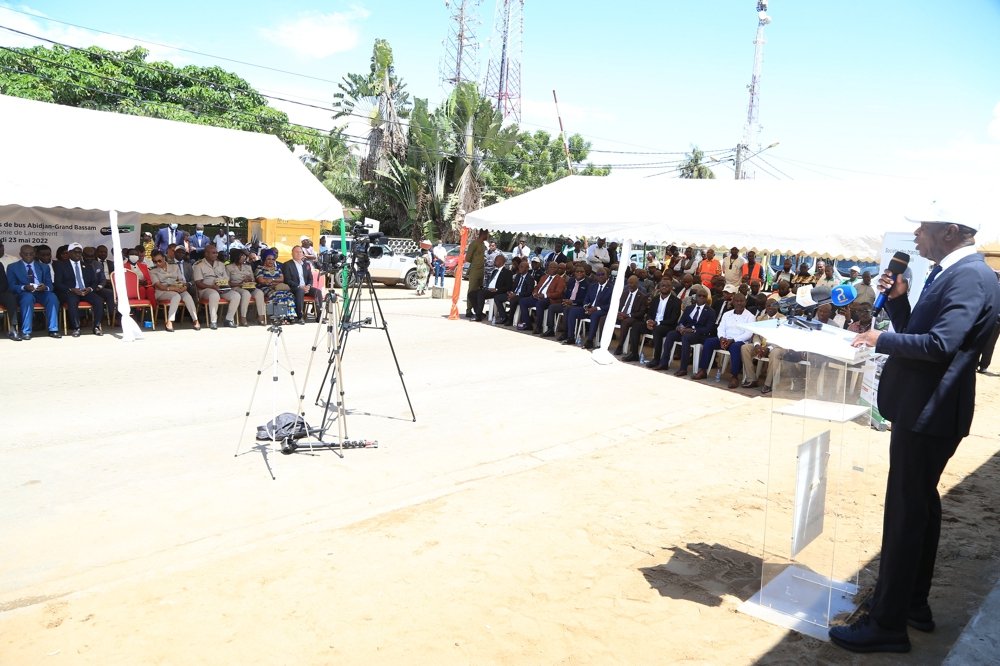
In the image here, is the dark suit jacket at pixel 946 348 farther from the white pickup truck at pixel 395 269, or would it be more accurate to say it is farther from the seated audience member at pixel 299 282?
the white pickup truck at pixel 395 269

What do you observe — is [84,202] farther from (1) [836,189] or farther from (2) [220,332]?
(1) [836,189]

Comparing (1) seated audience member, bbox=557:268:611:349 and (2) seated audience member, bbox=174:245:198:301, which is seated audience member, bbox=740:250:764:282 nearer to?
(1) seated audience member, bbox=557:268:611:349

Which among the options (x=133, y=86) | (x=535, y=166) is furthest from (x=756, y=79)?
(x=133, y=86)

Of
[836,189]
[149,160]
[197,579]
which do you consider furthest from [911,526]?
[149,160]

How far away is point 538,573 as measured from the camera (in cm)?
448

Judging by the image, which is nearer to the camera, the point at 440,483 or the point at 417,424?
the point at 440,483

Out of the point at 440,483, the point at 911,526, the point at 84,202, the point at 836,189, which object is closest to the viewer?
the point at 911,526

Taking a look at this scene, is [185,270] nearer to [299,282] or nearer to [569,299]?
[299,282]

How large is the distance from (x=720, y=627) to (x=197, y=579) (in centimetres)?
289

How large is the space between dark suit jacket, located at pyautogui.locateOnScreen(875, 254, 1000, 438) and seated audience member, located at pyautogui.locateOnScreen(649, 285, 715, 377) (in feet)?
27.3

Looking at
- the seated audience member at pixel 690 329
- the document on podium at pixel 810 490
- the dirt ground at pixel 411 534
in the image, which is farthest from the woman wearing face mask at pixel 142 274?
the document on podium at pixel 810 490

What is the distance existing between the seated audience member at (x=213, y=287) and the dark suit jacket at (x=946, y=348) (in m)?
12.7

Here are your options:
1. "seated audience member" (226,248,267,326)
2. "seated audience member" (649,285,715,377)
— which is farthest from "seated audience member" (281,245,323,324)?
"seated audience member" (649,285,715,377)

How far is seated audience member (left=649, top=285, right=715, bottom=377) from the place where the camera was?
11.8 metres
